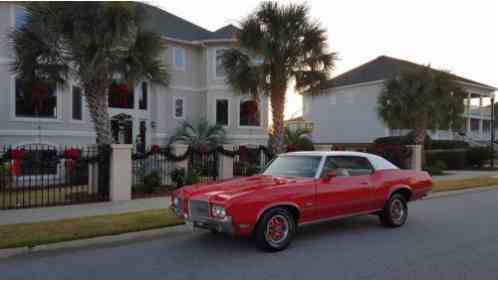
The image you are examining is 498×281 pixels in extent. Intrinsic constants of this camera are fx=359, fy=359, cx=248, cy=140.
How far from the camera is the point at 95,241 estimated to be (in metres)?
6.22

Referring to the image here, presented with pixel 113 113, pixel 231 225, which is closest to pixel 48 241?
pixel 231 225

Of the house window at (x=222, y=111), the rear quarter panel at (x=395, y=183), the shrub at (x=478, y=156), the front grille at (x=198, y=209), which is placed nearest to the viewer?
the front grille at (x=198, y=209)

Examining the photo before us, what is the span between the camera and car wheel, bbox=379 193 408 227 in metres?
7.18

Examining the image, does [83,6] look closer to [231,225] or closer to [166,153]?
[166,153]

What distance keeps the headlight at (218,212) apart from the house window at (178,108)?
52.1ft

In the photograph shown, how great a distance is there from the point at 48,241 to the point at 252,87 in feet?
31.0

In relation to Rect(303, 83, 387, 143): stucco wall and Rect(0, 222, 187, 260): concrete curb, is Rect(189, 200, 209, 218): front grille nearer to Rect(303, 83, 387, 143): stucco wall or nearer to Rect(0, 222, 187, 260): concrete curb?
Rect(0, 222, 187, 260): concrete curb

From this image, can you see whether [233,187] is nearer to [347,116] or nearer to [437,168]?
[437,168]

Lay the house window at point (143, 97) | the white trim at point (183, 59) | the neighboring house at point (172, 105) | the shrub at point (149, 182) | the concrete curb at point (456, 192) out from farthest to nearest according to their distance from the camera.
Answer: the white trim at point (183, 59), the house window at point (143, 97), the neighboring house at point (172, 105), the concrete curb at point (456, 192), the shrub at point (149, 182)

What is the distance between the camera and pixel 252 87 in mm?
13906

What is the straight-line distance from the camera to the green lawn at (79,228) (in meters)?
5.96

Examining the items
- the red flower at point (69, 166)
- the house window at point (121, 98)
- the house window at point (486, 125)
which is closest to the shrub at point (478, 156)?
the house window at point (486, 125)

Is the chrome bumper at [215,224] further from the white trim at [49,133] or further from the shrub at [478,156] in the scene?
the shrub at [478,156]

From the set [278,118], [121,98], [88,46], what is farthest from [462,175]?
[121,98]
